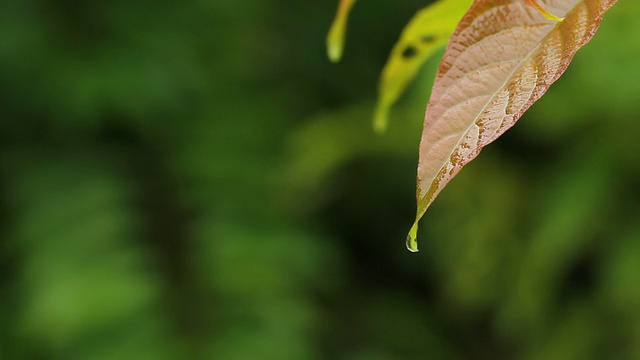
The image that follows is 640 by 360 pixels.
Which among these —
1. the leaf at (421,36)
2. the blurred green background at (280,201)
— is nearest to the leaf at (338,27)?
the leaf at (421,36)

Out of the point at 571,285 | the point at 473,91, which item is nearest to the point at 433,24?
the point at 473,91

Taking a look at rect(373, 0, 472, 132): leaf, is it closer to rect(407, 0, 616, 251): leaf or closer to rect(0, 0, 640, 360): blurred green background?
rect(407, 0, 616, 251): leaf

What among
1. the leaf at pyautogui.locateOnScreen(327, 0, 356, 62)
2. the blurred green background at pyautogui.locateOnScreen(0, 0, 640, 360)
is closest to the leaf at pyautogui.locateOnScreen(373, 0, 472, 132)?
the leaf at pyautogui.locateOnScreen(327, 0, 356, 62)

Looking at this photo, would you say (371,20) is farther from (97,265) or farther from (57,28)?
(97,265)

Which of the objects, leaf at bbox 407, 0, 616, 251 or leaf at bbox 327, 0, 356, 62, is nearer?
leaf at bbox 407, 0, 616, 251

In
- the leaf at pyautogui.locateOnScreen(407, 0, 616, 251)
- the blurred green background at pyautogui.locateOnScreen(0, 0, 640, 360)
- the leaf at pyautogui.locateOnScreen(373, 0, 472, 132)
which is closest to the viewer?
the leaf at pyautogui.locateOnScreen(407, 0, 616, 251)

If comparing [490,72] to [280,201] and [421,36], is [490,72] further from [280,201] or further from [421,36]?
[280,201]
